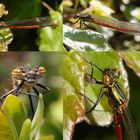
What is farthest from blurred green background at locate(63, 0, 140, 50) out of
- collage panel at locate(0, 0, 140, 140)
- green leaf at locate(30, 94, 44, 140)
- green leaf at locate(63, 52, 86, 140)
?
green leaf at locate(30, 94, 44, 140)

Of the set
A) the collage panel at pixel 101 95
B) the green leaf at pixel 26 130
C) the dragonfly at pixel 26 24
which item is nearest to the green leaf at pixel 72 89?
the collage panel at pixel 101 95

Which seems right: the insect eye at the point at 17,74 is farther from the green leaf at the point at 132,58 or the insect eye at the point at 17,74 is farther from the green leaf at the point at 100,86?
the green leaf at the point at 132,58

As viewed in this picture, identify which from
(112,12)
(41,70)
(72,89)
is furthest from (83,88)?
(112,12)

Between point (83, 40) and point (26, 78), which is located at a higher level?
point (83, 40)

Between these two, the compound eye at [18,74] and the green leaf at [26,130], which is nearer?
the green leaf at [26,130]

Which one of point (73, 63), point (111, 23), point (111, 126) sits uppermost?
point (111, 23)

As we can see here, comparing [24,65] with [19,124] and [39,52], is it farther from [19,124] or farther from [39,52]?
[19,124]

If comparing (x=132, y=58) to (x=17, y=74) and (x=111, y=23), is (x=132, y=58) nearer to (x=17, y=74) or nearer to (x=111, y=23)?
(x=111, y=23)
